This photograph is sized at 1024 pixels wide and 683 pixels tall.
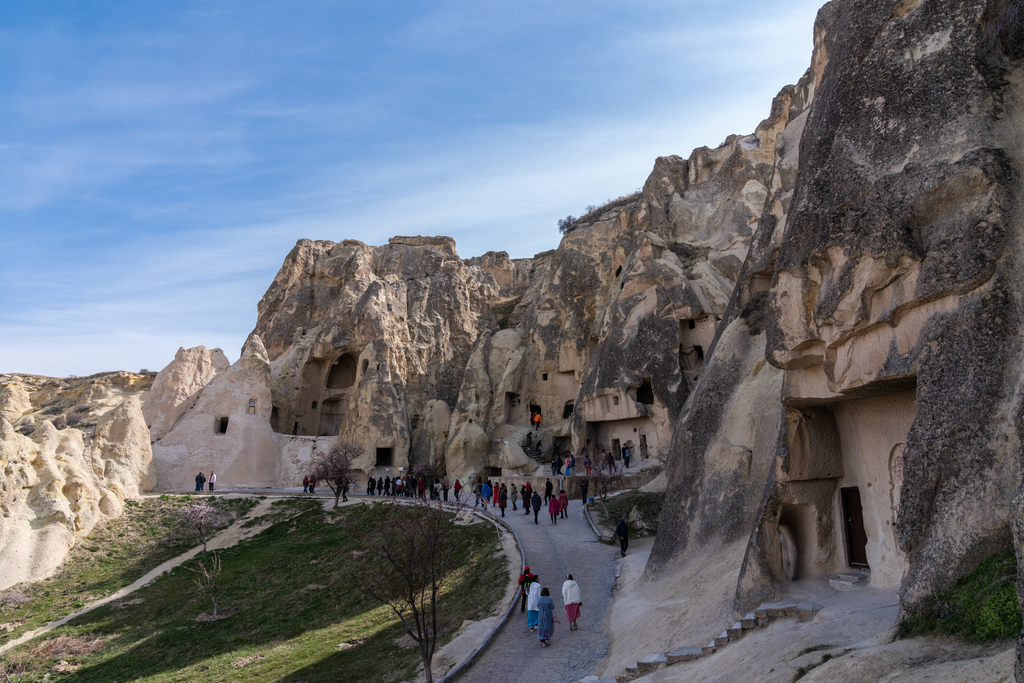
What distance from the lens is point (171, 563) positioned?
81.7 ft

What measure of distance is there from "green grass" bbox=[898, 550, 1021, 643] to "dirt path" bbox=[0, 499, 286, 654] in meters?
22.9

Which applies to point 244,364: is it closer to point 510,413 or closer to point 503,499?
point 510,413

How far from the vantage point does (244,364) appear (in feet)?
120

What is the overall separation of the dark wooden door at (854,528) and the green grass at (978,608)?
5.01 meters

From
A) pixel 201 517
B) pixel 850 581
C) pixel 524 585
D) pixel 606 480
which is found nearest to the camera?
pixel 850 581

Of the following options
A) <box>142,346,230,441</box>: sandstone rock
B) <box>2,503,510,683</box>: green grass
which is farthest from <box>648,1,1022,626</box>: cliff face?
<box>142,346,230,441</box>: sandstone rock

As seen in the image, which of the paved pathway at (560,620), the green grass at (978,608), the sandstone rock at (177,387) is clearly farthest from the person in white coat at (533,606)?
the sandstone rock at (177,387)

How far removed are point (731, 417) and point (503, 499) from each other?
34.3ft

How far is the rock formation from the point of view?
22953mm

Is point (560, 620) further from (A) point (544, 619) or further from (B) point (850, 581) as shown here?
(B) point (850, 581)

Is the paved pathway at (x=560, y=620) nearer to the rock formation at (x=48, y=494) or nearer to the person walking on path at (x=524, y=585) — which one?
the person walking on path at (x=524, y=585)

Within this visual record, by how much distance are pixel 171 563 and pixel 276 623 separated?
→ 894 centimetres

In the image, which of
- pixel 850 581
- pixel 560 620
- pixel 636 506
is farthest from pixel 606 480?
pixel 850 581

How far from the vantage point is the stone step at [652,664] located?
9.50m
